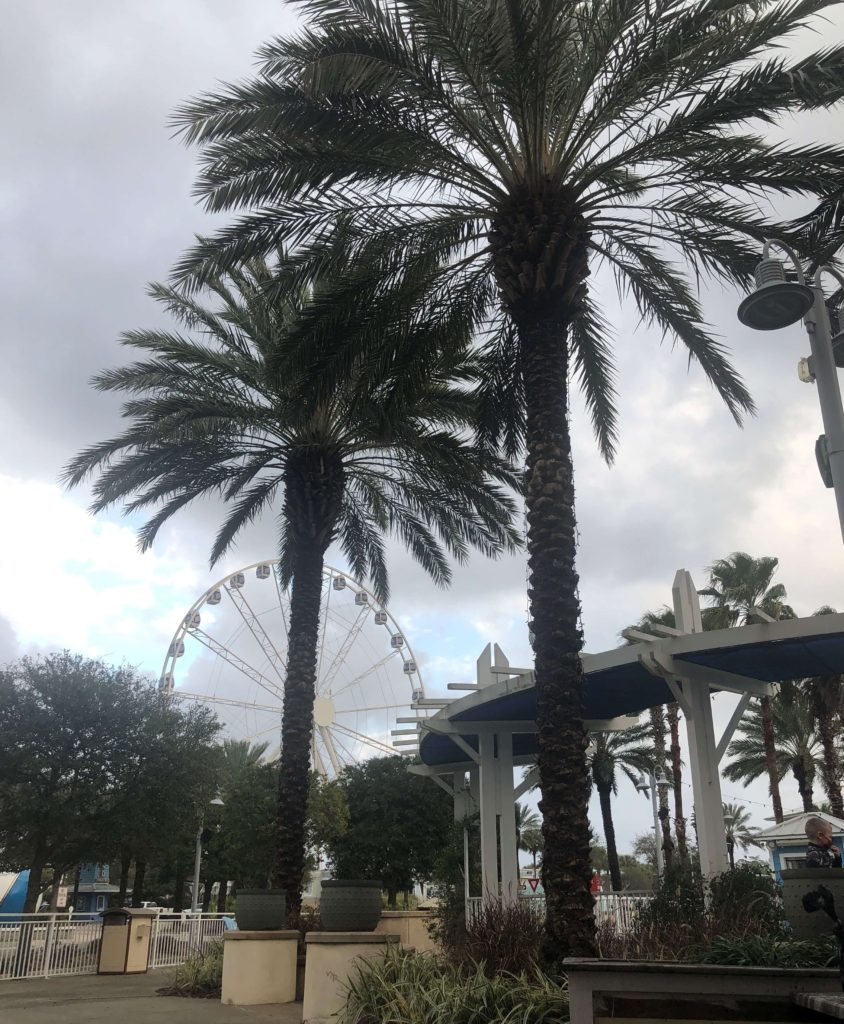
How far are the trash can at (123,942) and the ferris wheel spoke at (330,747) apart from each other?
80.9ft

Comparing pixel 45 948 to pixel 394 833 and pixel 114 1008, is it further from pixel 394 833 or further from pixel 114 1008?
pixel 394 833

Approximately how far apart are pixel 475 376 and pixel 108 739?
17.2 m

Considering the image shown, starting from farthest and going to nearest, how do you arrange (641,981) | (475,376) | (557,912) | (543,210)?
(475,376), (543,210), (557,912), (641,981)

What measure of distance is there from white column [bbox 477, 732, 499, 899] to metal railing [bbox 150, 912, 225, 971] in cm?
798

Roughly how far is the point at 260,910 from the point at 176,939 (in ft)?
32.5

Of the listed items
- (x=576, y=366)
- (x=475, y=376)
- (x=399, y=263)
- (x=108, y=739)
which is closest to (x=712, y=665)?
(x=576, y=366)

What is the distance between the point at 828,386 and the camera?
22.4ft

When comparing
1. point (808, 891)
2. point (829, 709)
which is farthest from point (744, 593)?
point (808, 891)

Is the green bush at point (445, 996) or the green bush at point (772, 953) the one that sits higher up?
the green bush at point (772, 953)

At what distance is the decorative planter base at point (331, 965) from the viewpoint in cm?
989

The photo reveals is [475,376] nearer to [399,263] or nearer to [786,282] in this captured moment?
[399,263]

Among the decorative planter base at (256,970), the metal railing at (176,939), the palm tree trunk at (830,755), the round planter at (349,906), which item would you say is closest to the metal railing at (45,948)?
the metal railing at (176,939)

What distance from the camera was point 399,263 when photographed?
11945 mm

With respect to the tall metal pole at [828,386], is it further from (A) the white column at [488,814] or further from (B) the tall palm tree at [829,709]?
(B) the tall palm tree at [829,709]
